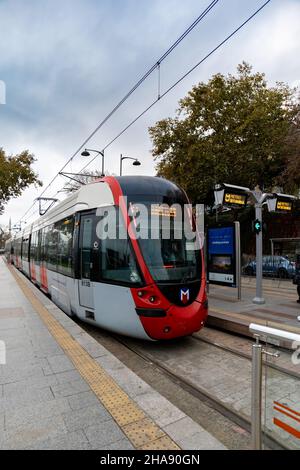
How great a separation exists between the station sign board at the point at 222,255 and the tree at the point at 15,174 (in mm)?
14628

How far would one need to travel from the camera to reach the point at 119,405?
3.09 m

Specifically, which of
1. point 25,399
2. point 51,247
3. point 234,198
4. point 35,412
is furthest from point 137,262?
point 234,198

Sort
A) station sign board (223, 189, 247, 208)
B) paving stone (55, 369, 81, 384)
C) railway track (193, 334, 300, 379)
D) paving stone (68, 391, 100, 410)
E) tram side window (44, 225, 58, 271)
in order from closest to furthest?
railway track (193, 334, 300, 379), paving stone (68, 391, 100, 410), paving stone (55, 369, 81, 384), tram side window (44, 225, 58, 271), station sign board (223, 189, 247, 208)

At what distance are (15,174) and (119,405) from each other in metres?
19.6

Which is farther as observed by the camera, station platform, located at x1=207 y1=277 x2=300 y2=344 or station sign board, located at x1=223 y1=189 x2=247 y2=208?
station sign board, located at x1=223 y1=189 x2=247 y2=208

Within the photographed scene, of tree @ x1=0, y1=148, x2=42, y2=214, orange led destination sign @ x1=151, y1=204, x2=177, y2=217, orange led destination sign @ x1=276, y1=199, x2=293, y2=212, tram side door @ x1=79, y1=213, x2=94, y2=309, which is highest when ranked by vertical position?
tree @ x1=0, y1=148, x2=42, y2=214

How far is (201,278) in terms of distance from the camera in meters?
5.64

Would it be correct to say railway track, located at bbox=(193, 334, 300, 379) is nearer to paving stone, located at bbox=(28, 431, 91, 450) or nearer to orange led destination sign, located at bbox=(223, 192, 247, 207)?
paving stone, located at bbox=(28, 431, 91, 450)

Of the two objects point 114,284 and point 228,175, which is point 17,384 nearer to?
point 114,284

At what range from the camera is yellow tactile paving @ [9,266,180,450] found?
254cm

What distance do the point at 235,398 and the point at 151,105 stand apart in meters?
7.29

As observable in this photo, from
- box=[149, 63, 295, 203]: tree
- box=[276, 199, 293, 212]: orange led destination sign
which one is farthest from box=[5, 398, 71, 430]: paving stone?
box=[149, 63, 295, 203]: tree
